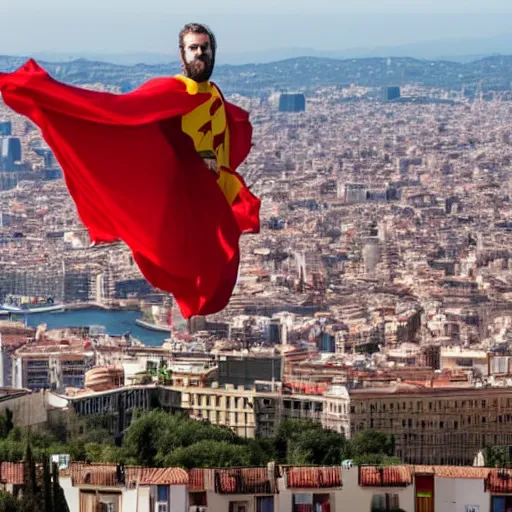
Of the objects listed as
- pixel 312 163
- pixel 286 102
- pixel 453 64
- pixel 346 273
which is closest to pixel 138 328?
pixel 346 273

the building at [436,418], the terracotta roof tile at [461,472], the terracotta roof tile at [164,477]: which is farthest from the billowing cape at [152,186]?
the building at [436,418]

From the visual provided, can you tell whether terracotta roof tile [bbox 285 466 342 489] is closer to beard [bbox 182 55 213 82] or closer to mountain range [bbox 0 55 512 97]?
beard [bbox 182 55 213 82]

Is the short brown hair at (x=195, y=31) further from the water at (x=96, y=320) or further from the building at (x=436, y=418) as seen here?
the water at (x=96, y=320)

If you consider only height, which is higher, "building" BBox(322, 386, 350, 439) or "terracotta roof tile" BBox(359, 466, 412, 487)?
"terracotta roof tile" BBox(359, 466, 412, 487)

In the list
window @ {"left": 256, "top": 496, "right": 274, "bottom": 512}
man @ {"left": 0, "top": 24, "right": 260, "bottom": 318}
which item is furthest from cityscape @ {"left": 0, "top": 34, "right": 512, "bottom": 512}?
man @ {"left": 0, "top": 24, "right": 260, "bottom": 318}

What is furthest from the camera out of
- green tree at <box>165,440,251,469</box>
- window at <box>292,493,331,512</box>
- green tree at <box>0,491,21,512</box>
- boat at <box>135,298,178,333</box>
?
boat at <box>135,298,178,333</box>
